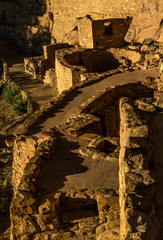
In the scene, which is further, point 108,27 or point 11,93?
point 108,27

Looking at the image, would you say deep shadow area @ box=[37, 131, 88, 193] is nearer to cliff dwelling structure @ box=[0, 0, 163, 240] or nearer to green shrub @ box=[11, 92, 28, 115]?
cliff dwelling structure @ box=[0, 0, 163, 240]

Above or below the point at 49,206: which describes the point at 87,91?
above

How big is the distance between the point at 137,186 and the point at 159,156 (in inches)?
37.6

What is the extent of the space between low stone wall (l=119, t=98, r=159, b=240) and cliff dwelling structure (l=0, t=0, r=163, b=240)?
11mm

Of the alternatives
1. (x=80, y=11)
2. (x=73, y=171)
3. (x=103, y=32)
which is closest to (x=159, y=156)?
(x=73, y=171)

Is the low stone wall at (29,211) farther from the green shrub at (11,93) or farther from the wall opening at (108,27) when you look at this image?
the wall opening at (108,27)

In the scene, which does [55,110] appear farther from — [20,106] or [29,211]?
[20,106]

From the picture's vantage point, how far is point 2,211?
855cm

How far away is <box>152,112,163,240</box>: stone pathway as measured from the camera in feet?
12.6

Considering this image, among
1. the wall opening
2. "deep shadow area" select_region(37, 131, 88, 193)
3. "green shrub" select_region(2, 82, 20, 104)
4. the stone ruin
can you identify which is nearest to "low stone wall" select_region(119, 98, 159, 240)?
the stone ruin

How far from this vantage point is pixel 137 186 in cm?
392

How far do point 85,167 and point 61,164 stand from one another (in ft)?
1.75


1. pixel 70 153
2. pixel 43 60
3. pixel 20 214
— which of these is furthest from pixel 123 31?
pixel 20 214

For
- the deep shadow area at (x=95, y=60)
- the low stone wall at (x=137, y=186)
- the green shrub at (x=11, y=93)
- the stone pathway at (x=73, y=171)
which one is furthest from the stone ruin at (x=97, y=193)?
the green shrub at (x=11, y=93)
